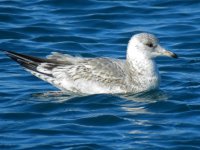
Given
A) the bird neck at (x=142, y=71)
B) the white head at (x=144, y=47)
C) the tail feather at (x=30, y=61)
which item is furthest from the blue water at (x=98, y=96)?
the white head at (x=144, y=47)

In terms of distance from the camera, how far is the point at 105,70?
14672mm

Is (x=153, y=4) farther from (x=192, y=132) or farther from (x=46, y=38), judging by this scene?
(x=192, y=132)

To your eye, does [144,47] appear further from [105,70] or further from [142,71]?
[105,70]

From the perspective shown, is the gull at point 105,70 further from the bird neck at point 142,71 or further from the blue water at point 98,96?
the blue water at point 98,96

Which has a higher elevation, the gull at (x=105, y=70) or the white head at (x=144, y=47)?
the white head at (x=144, y=47)

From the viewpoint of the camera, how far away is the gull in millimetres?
14695

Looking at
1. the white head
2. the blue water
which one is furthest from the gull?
the blue water

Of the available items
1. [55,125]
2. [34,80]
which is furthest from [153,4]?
[55,125]

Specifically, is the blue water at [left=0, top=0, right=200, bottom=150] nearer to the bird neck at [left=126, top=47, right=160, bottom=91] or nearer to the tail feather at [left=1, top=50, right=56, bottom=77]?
the bird neck at [left=126, top=47, right=160, bottom=91]

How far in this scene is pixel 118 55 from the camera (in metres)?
17.8

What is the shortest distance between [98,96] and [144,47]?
3.50 ft

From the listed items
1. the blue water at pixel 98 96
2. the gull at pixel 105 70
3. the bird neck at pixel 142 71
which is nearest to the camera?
the blue water at pixel 98 96

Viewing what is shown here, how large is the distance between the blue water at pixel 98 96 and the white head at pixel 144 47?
62 centimetres

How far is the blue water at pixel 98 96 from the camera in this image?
499 inches
